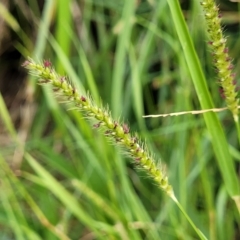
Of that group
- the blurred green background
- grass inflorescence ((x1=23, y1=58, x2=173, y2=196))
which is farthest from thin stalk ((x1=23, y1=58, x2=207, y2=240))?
the blurred green background

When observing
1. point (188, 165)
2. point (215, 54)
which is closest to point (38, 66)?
point (215, 54)

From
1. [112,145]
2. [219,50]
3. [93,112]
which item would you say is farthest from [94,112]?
[112,145]

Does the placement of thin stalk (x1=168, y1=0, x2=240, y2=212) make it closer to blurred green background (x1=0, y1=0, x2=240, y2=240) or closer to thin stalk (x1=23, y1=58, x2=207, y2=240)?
thin stalk (x1=23, y1=58, x2=207, y2=240)

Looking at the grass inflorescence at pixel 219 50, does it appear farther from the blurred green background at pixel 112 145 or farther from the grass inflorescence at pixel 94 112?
the blurred green background at pixel 112 145

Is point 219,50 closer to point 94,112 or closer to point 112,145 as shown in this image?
point 94,112

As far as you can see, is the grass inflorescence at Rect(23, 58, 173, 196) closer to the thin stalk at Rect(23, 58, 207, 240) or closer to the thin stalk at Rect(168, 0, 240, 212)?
the thin stalk at Rect(23, 58, 207, 240)

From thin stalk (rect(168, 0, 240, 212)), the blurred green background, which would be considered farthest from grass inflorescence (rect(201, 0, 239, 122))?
the blurred green background

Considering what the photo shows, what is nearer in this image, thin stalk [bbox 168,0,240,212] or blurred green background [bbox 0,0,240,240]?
thin stalk [bbox 168,0,240,212]

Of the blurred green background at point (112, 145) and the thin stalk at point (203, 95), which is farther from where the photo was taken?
the blurred green background at point (112, 145)

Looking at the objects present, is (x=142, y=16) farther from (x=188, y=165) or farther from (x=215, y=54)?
(x=215, y=54)

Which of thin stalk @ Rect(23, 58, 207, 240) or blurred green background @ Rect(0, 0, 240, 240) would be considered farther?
blurred green background @ Rect(0, 0, 240, 240)

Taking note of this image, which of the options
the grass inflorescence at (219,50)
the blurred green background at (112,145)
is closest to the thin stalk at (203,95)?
the grass inflorescence at (219,50)
